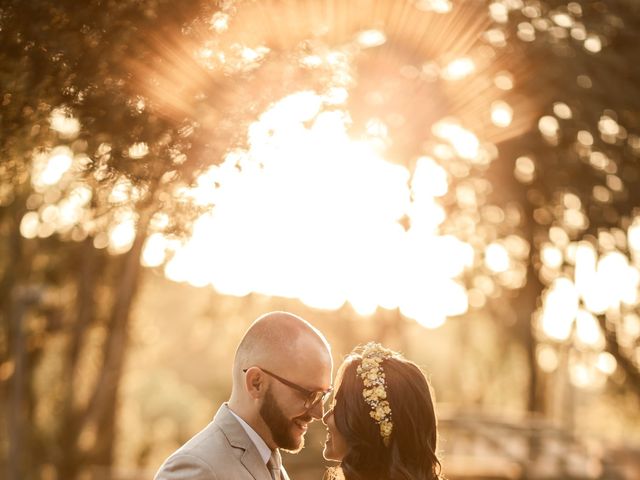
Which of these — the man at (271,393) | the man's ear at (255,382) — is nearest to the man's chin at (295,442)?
the man at (271,393)

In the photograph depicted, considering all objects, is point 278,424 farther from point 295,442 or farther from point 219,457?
point 219,457

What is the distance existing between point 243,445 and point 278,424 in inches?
7.7

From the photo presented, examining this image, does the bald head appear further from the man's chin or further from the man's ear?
the man's chin

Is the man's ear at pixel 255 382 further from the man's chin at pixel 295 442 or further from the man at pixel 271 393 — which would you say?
the man's chin at pixel 295 442

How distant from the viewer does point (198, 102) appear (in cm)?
513

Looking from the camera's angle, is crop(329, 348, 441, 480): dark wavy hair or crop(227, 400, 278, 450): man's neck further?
crop(329, 348, 441, 480): dark wavy hair

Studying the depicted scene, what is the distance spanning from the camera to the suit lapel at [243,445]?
4484 mm

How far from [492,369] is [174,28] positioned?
2526cm

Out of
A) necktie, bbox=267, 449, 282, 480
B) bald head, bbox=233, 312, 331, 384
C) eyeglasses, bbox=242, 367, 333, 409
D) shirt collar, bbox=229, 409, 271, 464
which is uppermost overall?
bald head, bbox=233, 312, 331, 384

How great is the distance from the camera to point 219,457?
4.39m

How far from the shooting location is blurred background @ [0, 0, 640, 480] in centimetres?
498

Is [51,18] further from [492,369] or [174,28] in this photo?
[492,369]

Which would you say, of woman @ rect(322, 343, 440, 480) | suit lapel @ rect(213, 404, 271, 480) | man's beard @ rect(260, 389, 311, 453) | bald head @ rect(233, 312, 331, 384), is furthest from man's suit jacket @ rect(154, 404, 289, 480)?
woman @ rect(322, 343, 440, 480)

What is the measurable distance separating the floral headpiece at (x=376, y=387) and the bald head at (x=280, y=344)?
0.42m
